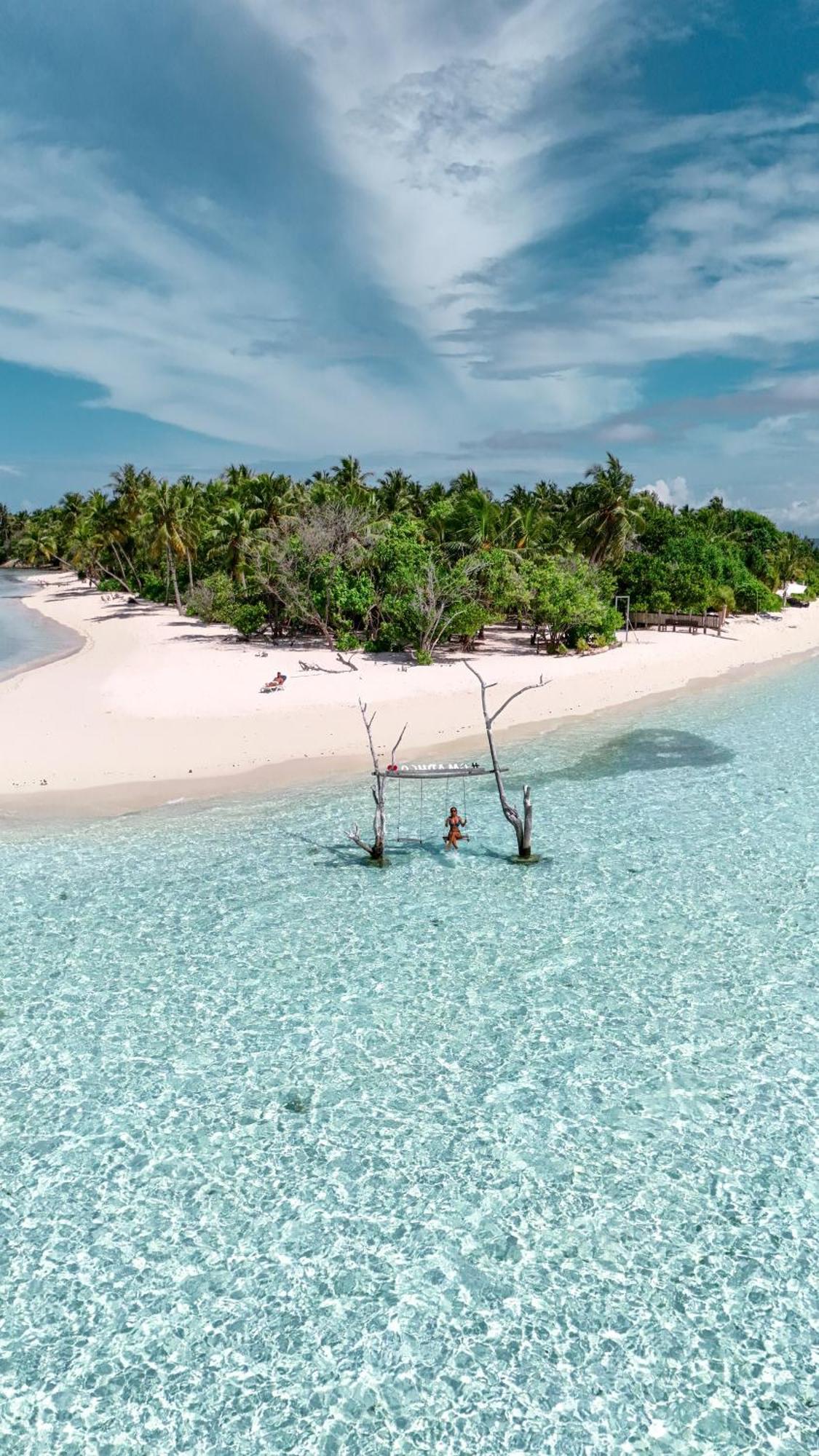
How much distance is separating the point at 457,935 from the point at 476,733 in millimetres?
13746

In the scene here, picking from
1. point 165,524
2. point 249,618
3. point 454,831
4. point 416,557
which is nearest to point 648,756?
point 454,831

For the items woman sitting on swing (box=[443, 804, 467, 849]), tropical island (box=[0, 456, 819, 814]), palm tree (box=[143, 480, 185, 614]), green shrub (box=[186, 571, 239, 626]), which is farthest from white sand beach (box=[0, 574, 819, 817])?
palm tree (box=[143, 480, 185, 614])

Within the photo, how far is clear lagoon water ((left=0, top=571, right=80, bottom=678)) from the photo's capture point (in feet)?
147

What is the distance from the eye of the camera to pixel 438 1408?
684 centimetres

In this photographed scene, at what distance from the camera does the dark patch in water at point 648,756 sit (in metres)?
24.9

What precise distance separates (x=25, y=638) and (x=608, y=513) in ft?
126

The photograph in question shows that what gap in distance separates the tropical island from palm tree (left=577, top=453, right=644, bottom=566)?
0.40ft

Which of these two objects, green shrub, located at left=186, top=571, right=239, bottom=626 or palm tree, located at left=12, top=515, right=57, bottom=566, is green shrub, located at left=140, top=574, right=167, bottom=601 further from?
palm tree, located at left=12, top=515, right=57, bottom=566

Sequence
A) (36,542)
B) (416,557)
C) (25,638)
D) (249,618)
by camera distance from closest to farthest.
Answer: (416,557), (249,618), (25,638), (36,542)

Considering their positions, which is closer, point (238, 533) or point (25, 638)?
point (238, 533)

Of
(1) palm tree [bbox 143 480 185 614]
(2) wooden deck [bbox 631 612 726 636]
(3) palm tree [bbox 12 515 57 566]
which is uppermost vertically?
(3) palm tree [bbox 12 515 57 566]

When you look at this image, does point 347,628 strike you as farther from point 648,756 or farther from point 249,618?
point 648,756

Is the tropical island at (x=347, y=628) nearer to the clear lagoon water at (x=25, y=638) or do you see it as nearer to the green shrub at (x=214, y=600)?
the green shrub at (x=214, y=600)

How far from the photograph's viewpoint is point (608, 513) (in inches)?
2012
